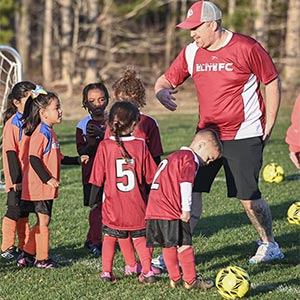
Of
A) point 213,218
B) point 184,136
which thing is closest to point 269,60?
point 213,218

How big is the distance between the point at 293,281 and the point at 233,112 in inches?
59.7

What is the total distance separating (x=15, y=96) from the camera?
25.1ft

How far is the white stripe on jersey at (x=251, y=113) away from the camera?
716 centimetres

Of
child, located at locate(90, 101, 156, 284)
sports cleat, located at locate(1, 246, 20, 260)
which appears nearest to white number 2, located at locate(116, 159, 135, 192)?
child, located at locate(90, 101, 156, 284)

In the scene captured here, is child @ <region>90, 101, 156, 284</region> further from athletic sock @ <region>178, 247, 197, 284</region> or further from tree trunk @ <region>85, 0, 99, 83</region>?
tree trunk @ <region>85, 0, 99, 83</region>

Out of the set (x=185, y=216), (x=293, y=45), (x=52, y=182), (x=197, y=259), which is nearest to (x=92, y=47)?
(x=293, y=45)

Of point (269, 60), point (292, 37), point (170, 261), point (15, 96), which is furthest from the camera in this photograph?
point (292, 37)

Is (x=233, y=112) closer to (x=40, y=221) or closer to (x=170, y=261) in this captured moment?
(x=170, y=261)

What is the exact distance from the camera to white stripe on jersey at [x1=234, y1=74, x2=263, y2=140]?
7.16m

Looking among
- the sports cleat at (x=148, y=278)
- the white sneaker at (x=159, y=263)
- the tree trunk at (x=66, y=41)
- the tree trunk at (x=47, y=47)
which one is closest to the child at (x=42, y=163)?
the white sneaker at (x=159, y=263)

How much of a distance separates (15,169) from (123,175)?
4.11 ft

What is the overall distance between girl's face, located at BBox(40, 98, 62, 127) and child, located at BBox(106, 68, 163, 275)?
52 cm

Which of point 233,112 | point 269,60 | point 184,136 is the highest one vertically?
point 269,60

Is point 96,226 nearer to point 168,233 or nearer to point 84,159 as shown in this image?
point 84,159
